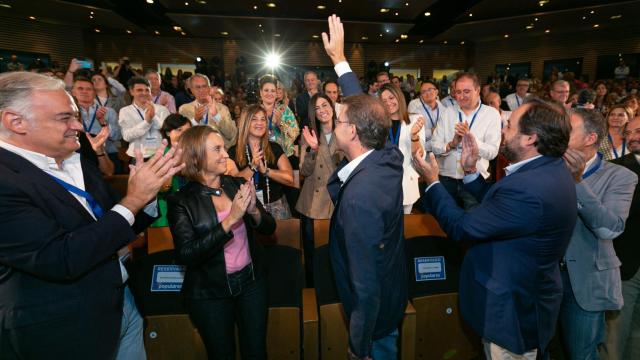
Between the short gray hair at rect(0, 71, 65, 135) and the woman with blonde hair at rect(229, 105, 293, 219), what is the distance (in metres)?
1.66

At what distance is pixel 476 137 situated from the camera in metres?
3.20

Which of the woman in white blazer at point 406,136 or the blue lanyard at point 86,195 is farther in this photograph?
the woman in white blazer at point 406,136

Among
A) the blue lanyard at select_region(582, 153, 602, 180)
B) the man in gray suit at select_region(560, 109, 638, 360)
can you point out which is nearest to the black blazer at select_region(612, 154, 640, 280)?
the man in gray suit at select_region(560, 109, 638, 360)

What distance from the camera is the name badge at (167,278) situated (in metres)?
2.23

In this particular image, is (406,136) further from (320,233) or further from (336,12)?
(336,12)

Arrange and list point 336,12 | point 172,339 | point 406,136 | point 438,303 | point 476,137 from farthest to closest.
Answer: point 336,12
point 476,137
point 406,136
point 438,303
point 172,339

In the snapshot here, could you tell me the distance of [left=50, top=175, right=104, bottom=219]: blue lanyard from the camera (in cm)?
128

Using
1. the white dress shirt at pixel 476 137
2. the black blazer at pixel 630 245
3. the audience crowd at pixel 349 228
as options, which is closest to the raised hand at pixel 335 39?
the audience crowd at pixel 349 228

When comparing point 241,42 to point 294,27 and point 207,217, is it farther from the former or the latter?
point 207,217

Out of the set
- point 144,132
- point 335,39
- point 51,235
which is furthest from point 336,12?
point 51,235

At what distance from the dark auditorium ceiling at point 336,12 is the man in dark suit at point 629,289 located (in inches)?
374

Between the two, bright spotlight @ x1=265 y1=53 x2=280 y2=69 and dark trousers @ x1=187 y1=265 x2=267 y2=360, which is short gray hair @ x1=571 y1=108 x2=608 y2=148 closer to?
dark trousers @ x1=187 y1=265 x2=267 y2=360

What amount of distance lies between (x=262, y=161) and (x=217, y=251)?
1.28 meters

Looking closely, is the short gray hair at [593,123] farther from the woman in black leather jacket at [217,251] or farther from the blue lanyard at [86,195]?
the blue lanyard at [86,195]
